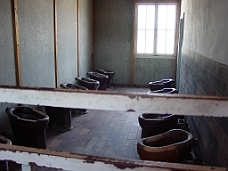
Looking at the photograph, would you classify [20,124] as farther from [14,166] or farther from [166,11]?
[166,11]

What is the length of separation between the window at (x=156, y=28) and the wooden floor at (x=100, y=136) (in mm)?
3406

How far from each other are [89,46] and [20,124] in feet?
16.5

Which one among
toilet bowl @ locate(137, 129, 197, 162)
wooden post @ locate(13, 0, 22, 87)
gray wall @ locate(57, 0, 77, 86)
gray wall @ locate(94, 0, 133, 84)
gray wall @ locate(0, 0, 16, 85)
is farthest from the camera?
gray wall @ locate(94, 0, 133, 84)

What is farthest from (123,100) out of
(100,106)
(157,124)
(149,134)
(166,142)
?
(149,134)

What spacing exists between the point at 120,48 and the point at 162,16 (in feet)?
5.54

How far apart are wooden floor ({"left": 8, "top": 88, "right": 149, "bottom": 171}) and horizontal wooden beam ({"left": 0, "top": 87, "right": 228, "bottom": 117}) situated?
2.30m

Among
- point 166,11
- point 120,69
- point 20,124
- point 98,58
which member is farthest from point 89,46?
point 20,124

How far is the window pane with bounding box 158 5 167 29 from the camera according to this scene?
26.1 feet

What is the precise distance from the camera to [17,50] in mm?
3908

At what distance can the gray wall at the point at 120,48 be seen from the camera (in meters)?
8.12

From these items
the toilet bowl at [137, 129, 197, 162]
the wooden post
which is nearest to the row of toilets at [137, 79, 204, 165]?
the toilet bowl at [137, 129, 197, 162]

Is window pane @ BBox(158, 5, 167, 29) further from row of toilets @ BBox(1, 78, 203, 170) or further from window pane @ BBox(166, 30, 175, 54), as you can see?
row of toilets @ BBox(1, 78, 203, 170)

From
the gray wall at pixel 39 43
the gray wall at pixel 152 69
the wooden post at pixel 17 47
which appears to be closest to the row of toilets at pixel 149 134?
the gray wall at pixel 39 43

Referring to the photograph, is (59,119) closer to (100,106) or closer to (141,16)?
(100,106)
